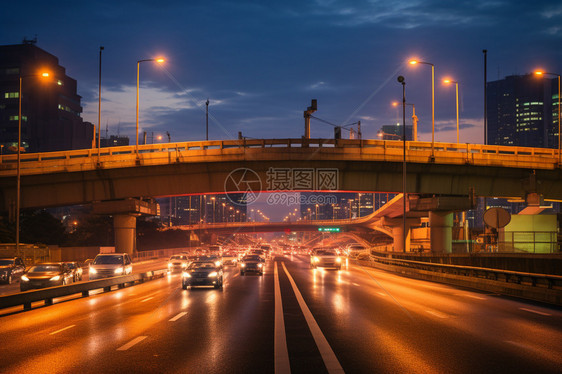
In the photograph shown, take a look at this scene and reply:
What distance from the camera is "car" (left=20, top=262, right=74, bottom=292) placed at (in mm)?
29031

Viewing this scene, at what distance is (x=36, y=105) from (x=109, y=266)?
16384cm

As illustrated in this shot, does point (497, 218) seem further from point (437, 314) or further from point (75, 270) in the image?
point (75, 270)

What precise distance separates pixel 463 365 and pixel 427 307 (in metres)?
10.3

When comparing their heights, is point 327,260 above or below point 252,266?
below

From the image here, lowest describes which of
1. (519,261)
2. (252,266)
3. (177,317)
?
(252,266)

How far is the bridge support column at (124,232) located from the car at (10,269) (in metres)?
12.9

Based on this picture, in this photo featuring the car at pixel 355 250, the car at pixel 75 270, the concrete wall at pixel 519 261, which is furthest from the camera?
the car at pixel 355 250

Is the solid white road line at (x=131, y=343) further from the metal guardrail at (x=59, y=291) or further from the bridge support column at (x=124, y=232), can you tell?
the bridge support column at (x=124, y=232)

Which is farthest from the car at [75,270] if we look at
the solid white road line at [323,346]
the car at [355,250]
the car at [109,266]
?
the car at [355,250]

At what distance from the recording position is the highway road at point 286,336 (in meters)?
10.1

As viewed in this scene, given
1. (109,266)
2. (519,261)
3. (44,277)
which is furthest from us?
(109,266)

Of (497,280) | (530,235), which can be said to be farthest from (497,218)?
(530,235)

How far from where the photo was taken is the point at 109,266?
114 ft

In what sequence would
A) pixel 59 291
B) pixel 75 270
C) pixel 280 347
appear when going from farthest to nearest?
pixel 75 270
pixel 59 291
pixel 280 347
